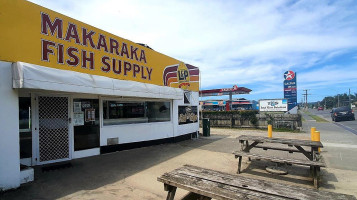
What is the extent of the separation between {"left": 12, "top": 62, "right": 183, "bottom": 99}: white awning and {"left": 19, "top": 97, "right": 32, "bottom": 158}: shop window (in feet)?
4.70

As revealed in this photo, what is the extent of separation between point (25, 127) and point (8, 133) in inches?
55.4

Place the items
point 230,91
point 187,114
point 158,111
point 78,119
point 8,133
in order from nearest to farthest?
point 8,133 → point 78,119 → point 158,111 → point 187,114 → point 230,91

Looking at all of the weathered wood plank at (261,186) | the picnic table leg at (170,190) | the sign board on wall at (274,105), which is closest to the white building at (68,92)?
the picnic table leg at (170,190)

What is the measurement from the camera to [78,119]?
6.64m

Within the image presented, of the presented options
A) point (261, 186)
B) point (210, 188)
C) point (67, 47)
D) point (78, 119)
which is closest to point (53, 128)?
point (78, 119)

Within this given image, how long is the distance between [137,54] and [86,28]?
2257mm

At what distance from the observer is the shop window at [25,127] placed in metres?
5.38

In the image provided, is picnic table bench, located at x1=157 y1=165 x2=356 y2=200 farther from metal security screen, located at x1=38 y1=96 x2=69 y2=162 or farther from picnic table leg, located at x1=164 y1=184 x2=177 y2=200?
metal security screen, located at x1=38 y1=96 x2=69 y2=162

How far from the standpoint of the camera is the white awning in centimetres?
426

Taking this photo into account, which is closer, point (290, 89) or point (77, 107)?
point (77, 107)

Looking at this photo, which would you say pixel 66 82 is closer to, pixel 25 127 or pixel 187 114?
pixel 25 127

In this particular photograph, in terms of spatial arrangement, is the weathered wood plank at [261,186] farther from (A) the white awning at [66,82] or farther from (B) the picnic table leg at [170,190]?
(A) the white awning at [66,82]

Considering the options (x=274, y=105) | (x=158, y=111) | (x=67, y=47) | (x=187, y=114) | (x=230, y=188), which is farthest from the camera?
(x=274, y=105)

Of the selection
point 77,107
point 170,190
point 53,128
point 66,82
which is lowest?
point 170,190
